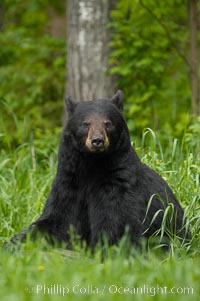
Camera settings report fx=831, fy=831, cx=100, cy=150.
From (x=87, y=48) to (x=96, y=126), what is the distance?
4.83 m

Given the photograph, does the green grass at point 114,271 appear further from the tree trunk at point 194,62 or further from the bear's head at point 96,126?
the tree trunk at point 194,62

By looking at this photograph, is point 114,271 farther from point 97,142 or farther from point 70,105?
point 70,105

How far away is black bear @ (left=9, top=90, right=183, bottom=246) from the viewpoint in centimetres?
633

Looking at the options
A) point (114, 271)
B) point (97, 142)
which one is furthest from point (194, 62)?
point (114, 271)

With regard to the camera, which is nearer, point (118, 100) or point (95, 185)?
point (95, 185)

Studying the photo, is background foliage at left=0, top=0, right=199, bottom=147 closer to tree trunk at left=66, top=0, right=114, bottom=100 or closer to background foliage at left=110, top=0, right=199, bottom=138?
background foliage at left=110, top=0, right=199, bottom=138

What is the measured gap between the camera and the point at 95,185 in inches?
→ 254

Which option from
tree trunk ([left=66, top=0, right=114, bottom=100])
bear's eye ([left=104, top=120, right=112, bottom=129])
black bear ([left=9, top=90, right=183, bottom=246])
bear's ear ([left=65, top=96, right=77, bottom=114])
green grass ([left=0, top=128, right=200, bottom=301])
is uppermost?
tree trunk ([left=66, top=0, right=114, bottom=100])

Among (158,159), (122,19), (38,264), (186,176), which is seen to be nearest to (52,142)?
(122,19)

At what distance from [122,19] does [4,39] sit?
129 inches

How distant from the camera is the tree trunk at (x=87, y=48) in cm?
1102

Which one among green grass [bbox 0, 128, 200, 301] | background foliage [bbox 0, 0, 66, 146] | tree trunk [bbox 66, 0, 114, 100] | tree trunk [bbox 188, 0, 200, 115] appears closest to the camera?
green grass [bbox 0, 128, 200, 301]

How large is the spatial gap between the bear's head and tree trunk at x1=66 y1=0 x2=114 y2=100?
172 inches

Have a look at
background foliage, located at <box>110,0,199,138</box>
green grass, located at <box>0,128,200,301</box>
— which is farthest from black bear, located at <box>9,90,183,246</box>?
background foliage, located at <box>110,0,199,138</box>
